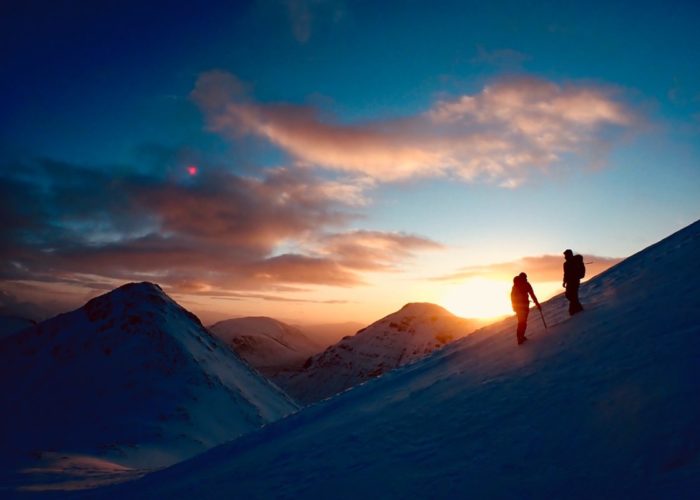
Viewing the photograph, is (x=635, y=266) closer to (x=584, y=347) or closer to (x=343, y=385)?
(x=584, y=347)

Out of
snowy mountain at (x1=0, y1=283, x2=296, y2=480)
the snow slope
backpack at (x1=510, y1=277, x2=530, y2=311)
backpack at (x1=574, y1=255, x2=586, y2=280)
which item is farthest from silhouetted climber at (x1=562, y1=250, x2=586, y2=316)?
snowy mountain at (x1=0, y1=283, x2=296, y2=480)

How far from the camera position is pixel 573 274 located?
13.9 meters

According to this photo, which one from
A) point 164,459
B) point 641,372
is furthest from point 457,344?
point 164,459

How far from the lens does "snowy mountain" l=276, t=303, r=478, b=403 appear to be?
14012 cm

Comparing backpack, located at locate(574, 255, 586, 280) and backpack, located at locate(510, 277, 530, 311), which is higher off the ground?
backpack, located at locate(574, 255, 586, 280)

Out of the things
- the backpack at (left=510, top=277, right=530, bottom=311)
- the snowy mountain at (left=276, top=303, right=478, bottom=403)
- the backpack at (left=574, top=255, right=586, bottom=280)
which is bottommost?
the snowy mountain at (left=276, top=303, right=478, bottom=403)

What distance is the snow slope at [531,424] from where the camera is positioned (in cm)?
655

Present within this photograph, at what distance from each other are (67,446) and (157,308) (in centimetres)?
2799

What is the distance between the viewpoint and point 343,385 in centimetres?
13800

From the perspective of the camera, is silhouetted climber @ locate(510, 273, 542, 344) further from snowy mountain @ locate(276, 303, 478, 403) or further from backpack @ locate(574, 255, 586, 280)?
snowy mountain @ locate(276, 303, 478, 403)

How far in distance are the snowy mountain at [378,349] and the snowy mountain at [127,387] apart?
71.2 m

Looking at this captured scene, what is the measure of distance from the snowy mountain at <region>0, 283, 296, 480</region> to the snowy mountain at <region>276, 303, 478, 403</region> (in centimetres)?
7117

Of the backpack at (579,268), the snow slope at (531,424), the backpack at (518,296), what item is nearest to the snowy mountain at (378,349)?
the snow slope at (531,424)

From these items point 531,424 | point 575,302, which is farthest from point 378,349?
point 531,424
